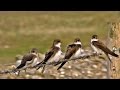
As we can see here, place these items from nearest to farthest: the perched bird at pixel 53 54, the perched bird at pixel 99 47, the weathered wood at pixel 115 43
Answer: the perched bird at pixel 53 54, the perched bird at pixel 99 47, the weathered wood at pixel 115 43

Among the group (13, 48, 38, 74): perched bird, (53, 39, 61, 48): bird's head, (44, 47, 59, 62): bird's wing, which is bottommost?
(13, 48, 38, 74): perched bird

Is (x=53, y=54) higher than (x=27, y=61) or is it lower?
higher

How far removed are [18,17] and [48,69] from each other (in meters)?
1.29

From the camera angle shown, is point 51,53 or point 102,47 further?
point 102,47

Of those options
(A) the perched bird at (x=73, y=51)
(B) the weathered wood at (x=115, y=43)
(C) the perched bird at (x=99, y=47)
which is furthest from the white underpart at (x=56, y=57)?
(B) the weathered wood at (x=115, y=43)

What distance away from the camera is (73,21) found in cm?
2609

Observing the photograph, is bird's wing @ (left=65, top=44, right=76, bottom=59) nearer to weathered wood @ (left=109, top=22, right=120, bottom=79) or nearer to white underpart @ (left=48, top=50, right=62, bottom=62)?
white underpart @ (left=48, top=50, right=62, bottom=62)

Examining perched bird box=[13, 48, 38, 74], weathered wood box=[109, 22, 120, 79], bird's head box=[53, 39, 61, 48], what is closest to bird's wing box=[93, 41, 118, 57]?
weathered wood box=[109, 22, 120, 79]

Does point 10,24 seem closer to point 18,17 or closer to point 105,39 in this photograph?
point 18,17

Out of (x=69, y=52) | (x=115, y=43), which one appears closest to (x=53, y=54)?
(x=69, y=52)

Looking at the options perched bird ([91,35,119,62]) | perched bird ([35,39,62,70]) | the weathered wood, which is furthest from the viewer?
the weathered wood

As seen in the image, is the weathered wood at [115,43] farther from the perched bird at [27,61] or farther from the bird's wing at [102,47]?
the perched bird at [27,61]

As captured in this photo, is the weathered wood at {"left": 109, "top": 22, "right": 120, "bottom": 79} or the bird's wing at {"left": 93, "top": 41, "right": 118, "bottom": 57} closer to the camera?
the bird's wing at {"left": 93, "top": 41, "right": 118, "bottom": 57}

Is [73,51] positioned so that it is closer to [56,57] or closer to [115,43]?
[56,57]
